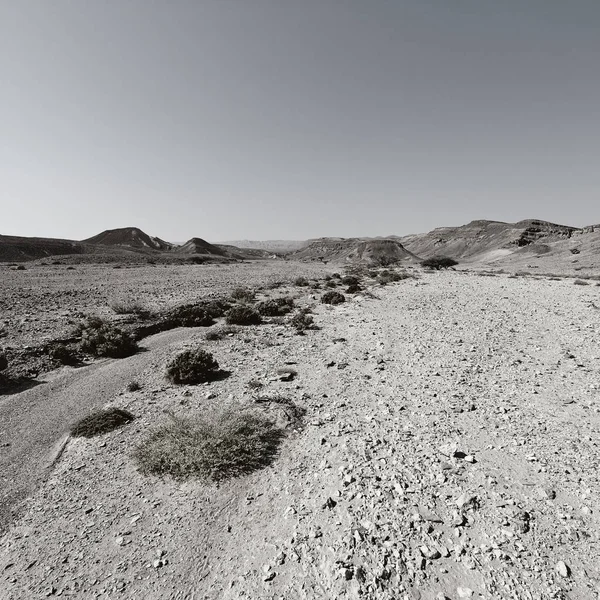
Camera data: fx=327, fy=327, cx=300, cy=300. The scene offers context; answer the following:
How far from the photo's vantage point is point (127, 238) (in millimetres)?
133750

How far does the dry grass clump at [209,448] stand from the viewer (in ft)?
20.9

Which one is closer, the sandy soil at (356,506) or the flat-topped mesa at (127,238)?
the sandy soil at (356,506)

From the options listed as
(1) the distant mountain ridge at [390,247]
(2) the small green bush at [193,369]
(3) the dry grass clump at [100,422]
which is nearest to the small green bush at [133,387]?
(2) the small green bush at [193,369]

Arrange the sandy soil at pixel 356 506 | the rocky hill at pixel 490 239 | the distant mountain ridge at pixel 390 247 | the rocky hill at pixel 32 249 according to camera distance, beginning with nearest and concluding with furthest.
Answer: the sandy soil at pixel 356 506, the rocky hill at pixel 32 249, the distant mountain ridge at pixel 390 247, the rocky hill at pixel 490 239

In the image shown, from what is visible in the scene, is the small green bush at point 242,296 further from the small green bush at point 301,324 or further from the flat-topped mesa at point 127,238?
the flat-topped mesa at point 127,238

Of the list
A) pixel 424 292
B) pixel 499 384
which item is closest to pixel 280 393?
pixel 499 384

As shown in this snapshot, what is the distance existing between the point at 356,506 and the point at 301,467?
142 cm

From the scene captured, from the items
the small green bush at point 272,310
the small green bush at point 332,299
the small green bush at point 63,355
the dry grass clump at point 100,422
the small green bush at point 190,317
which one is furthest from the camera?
the small green bush at point 332,299

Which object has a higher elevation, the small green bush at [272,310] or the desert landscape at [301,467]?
the small green bush at [272,310]

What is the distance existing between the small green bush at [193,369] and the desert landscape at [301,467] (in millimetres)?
51

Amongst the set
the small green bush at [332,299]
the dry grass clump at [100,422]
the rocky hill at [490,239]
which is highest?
the rocky hill at [490,239]

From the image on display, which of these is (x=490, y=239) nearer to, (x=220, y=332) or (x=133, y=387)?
(x=220, y=332)

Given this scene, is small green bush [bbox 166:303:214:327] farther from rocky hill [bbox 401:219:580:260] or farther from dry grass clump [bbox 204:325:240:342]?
rocky hill [bbox 401:219:580:260]

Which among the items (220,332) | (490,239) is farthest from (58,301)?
(490,239)
